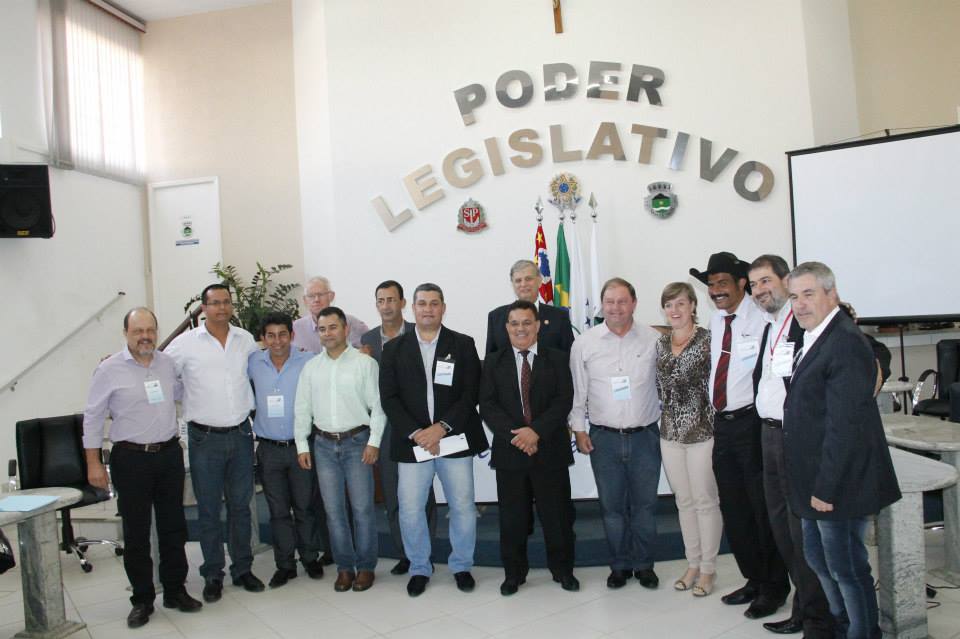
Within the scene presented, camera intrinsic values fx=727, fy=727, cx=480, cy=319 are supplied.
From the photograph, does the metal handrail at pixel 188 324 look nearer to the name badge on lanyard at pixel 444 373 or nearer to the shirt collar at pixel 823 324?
the name badge on lanyard at pixel 444 373

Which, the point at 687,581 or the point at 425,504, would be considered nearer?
the point at 687,581

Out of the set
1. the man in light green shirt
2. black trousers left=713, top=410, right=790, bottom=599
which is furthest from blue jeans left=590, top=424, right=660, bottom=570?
the man in light green shirt

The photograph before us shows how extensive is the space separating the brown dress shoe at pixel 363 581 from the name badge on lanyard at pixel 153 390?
4.46ft

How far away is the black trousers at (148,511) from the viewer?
3.42m

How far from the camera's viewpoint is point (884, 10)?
21.5 ft

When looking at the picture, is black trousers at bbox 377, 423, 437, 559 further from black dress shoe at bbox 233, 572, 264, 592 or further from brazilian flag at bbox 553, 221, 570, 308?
brazilian flag at bbox 553, 221, 570, 308

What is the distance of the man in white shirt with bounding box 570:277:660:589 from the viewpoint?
11.4 ft

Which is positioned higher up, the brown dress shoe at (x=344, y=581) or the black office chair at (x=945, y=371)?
the black office chair at (x=945, y=371)

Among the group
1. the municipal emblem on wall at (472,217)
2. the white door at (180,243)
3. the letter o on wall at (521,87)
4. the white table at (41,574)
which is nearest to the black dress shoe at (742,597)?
the white table at (41,574)

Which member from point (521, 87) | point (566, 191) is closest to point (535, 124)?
point (521, 87)

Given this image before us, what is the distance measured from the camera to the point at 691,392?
3311mm

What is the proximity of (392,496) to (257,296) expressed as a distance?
3.71 metres

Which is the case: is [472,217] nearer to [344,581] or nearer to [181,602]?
[344,581]

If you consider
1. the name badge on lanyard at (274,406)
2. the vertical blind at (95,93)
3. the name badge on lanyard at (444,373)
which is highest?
the vertical blind at (95,93)
